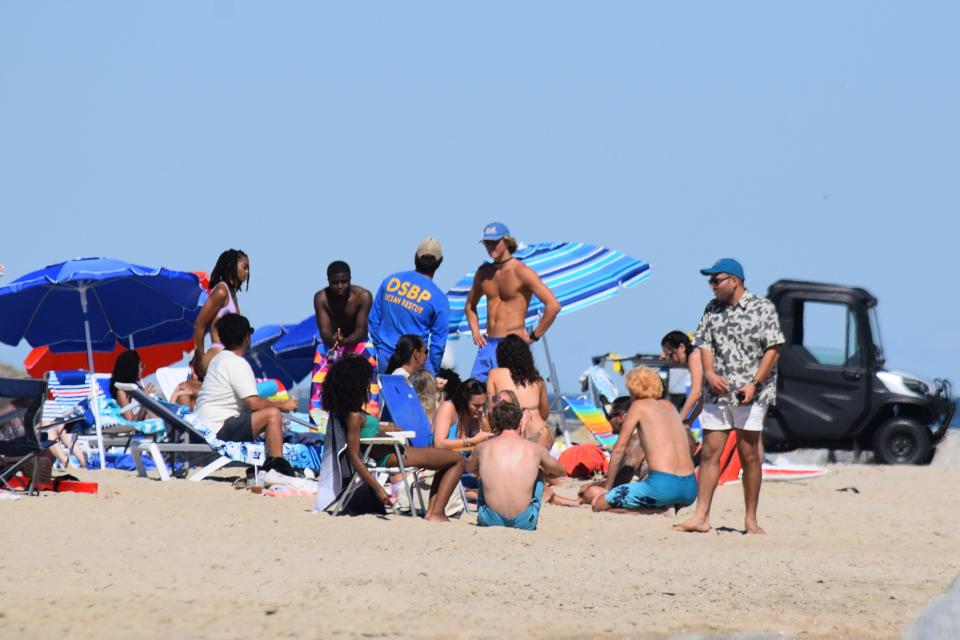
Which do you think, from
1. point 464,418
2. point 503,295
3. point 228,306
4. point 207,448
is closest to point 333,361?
point 228,306

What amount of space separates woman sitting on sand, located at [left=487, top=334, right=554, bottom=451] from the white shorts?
4.87ft

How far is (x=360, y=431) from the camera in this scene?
801 centimetres

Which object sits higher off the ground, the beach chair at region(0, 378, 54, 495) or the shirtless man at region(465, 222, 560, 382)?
the shirtless man at region(465, 222, 560, 382)

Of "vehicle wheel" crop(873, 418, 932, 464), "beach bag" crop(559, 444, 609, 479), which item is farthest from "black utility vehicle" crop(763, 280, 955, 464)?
"beach bag" crop(559, 444, 609, 479)

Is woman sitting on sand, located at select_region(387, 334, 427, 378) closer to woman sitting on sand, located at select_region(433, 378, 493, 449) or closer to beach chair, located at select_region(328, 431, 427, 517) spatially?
woman sitting on sand, located at select_region(433, 378, 493, 449)

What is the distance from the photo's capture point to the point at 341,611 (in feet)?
16.4

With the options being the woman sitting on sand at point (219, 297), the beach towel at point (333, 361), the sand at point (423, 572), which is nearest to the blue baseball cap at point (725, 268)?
the sand at point (423, 572)

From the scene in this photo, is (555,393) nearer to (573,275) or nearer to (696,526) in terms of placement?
(573,275)

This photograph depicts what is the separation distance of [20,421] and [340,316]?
2834 millimetres

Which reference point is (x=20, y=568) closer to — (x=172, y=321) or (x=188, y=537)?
(x=188, y=537)

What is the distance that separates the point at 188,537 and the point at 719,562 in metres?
2.40

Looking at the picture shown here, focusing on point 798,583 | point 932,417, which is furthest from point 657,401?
point 932,417

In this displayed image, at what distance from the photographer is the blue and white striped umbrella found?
1401 centimetres

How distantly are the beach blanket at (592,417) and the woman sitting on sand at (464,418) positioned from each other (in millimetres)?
3904
